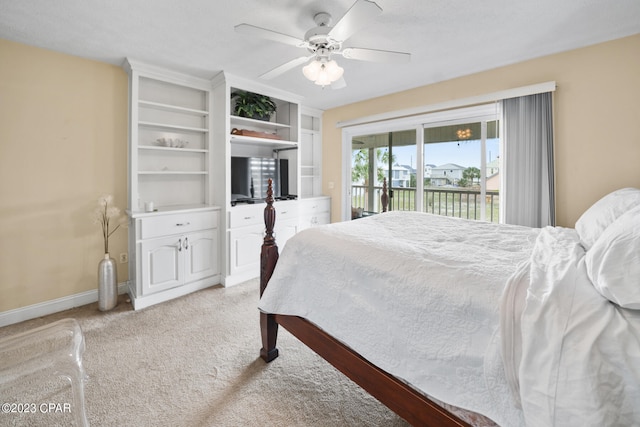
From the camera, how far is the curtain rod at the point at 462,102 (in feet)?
8.83

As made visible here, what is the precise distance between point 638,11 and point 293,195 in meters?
3.73

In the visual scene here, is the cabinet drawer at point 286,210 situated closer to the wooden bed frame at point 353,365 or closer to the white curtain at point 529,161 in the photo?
the wooden bed frame at point 353,365

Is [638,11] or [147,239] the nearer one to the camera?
[638,11]

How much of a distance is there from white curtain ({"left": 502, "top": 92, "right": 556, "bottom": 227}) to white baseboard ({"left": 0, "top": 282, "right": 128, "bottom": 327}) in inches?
172

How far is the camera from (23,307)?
2619mm

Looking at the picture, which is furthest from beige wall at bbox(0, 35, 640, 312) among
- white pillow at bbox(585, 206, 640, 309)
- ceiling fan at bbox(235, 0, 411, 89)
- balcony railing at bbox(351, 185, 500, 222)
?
white pillow at bbox(585, 206, 640, 309)

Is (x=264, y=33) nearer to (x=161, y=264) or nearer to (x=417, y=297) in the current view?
(x=417, y=297)

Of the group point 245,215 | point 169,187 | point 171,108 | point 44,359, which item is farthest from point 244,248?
point 44,359

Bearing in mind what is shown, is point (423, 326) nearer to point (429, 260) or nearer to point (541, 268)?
point (429, 260)

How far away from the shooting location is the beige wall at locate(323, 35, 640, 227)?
2.36 m

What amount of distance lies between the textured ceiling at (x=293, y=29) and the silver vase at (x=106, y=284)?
78.6 inches

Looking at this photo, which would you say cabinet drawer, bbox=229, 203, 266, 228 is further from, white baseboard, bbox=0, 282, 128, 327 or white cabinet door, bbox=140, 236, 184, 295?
white baseboard, bbox=0, 282, 128, 327

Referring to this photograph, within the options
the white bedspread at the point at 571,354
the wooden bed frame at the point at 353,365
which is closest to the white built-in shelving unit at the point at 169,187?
the wooden bed frame at the point at 353,365

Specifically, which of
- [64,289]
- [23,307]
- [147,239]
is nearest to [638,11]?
[147,239]
